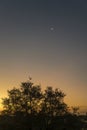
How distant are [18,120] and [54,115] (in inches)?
286

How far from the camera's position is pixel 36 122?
74750mm

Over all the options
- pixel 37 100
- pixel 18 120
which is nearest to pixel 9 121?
pixel 18 120

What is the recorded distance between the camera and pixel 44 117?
74.9 meters

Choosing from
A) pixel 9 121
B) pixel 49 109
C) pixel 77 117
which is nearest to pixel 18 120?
pixel 9 121

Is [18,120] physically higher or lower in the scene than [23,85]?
lower

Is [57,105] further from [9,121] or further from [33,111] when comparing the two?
[9,121]

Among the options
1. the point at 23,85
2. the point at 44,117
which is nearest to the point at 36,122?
the point at 44,117

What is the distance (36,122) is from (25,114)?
270 cm

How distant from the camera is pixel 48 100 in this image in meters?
76.3

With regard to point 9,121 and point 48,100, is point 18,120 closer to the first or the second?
point 9,121

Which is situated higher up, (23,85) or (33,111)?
(23,85)

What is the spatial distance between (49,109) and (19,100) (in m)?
6.27

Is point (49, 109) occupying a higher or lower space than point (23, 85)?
lower

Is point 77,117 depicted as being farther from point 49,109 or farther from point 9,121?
point 9,121
